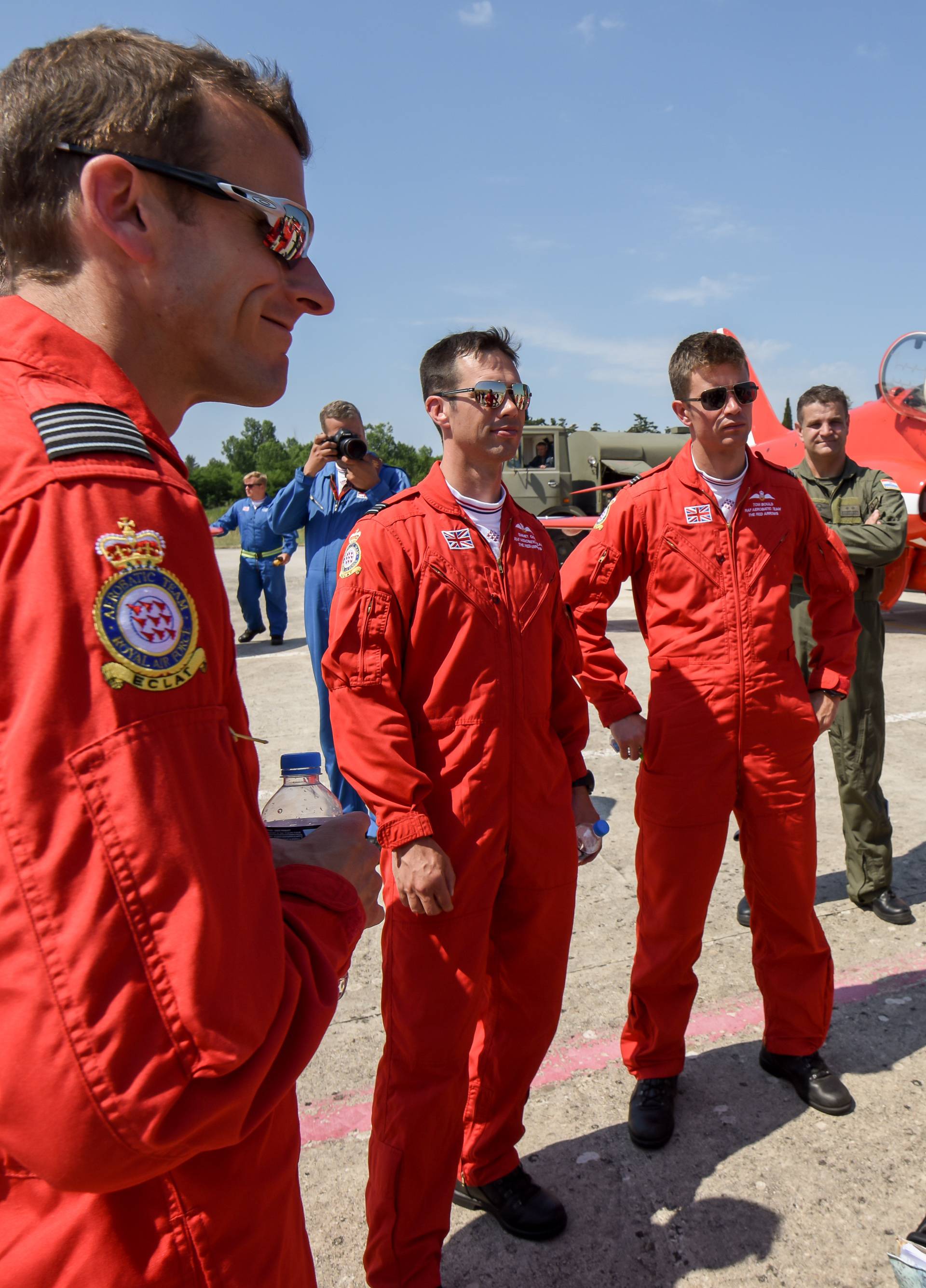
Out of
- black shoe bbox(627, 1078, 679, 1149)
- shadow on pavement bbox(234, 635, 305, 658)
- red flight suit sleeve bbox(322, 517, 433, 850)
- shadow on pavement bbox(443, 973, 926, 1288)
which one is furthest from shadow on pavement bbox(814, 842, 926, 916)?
shadow on pavement bbox(234, 635, 305, 658)

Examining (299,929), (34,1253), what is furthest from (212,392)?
(34,1253)

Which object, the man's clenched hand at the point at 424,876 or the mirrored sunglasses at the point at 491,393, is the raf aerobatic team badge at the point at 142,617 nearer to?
the man's clenched hand at the point at 424,876

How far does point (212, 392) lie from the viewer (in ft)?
3.34

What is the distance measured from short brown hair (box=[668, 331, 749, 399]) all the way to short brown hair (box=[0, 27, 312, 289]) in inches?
87.4

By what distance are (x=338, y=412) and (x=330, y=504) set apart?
0.52 meters

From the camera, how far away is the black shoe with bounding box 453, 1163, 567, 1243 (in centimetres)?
222

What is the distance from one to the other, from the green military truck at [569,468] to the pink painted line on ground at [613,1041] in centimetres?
1244

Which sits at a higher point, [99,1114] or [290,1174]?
[99,1114]

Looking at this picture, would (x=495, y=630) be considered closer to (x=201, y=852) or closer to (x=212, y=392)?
(x=212, y=392)

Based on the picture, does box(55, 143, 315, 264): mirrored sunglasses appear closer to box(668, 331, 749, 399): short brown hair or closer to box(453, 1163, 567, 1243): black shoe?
box(668, 331, 749, 399): short brown hair

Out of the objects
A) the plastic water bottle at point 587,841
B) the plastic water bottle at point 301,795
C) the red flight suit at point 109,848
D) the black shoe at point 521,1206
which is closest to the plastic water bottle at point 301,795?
the plastic water bottle at point 301,795

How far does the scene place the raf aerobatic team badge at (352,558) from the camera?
85.8 inches

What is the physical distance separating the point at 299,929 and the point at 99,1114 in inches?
10.2

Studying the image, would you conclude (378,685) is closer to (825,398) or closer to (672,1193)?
(672,1193)
